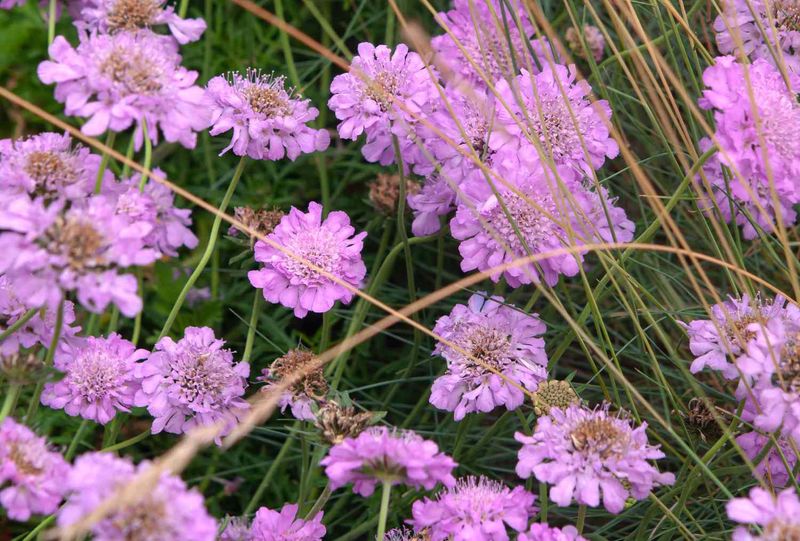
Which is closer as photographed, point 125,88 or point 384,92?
point 125,88

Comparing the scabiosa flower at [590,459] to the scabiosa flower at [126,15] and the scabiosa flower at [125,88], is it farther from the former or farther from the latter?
the scabiosa flower at [126,15]

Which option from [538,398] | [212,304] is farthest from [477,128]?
[212,304]

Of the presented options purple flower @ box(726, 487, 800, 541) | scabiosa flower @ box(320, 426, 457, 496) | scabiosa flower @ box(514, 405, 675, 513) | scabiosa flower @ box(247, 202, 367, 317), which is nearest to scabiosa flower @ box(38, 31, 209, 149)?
scabiosa flower @ box(247, 202, 367, 317)

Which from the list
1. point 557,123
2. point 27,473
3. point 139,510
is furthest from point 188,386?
point 557,123

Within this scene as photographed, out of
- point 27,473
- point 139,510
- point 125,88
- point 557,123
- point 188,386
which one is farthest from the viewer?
point 557,123

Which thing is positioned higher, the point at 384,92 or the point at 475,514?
the point at 384,92

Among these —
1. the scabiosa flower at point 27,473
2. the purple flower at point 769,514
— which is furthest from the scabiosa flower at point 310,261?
the purple flower at point 769,514

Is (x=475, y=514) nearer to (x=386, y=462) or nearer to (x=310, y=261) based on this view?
(x=386, y=462)
